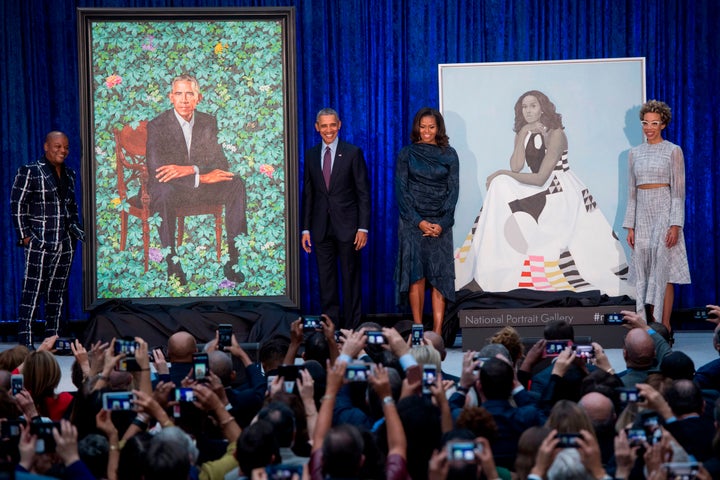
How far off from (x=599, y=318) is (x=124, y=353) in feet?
14.5

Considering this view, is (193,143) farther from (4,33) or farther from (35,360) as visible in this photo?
(35,360)

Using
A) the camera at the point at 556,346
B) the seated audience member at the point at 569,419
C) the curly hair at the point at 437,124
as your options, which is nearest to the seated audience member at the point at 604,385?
the camera at the point at 556,346

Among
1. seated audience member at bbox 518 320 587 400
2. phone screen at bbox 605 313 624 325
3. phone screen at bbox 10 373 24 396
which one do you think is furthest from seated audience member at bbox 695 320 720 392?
phone screen at bbox 10 373 24 396

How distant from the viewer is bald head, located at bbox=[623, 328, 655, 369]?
186 inches

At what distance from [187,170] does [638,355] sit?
4.71 meters

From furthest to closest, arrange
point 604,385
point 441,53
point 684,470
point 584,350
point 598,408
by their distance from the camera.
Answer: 1. point 441,53
2. point 584,350
3. point 604,385
4. point 598,408
5. point 684,470

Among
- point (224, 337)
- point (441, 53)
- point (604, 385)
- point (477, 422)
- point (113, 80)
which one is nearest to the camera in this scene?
point (477, 422)

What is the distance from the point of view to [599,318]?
799 centimetres

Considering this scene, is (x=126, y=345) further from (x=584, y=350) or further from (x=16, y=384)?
(x=584, y=350)

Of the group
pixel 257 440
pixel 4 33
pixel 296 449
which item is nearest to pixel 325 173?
pixel 4 33

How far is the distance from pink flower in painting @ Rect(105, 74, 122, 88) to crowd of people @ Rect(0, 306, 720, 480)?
13.0ft

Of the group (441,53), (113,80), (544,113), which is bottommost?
(544,113)

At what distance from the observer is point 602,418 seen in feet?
12.6

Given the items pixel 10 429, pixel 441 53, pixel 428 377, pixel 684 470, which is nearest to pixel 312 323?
pixel 428 377
